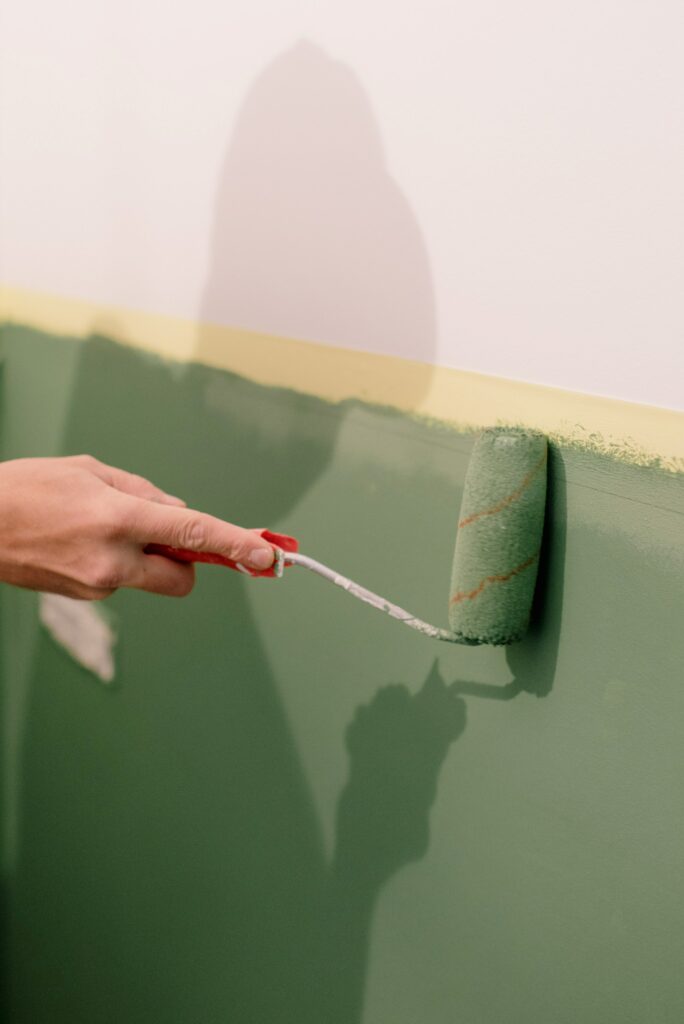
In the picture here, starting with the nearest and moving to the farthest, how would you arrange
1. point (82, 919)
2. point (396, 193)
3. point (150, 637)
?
point (396, 193) < point (150, 637) < point (82, 919)

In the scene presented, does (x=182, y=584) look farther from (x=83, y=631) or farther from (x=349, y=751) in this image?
(x=83, y=631)

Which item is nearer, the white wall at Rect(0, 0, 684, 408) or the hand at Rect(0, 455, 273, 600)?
the white wall at Rect(0, 0, 684, 408)

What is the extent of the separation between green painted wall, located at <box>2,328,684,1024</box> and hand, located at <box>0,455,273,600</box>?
0.49 feet

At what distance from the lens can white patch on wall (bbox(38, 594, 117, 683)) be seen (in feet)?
3.85

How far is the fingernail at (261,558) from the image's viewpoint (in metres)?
0.70

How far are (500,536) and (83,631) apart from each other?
0.74 meters

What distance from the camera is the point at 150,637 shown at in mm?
1100

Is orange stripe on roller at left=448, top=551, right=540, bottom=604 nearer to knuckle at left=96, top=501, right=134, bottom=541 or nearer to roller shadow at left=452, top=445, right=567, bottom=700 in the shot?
roller shadow at left=452, top=445, right=567, bottom=700

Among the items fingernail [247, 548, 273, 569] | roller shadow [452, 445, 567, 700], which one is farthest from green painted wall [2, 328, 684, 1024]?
fingernail [247, 548, 273, 569]

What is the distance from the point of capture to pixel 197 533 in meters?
0.71

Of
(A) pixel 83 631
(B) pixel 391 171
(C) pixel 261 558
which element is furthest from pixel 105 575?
(A) pixel 83 631

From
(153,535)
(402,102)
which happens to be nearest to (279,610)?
(153,535)

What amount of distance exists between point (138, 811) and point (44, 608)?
325 mm

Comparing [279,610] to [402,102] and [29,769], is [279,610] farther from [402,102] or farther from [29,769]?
[29,769]
